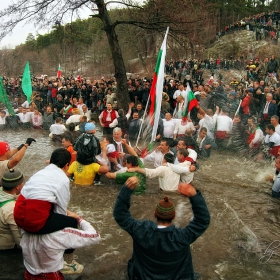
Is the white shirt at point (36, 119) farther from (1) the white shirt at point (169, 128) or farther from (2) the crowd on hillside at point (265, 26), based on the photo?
(2) the crowd on hillside at point (265, 26)

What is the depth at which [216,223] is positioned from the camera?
5082 millimetres

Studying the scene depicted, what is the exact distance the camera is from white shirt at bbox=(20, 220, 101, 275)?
2840mm

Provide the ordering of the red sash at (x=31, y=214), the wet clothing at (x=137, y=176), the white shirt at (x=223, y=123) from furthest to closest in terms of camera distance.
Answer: the white shirt at (x=223, y=123), the wet clothing at (x=137, y=176), the red sash at (x=31, y=214)

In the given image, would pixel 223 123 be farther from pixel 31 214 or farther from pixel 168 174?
pixel 31 214

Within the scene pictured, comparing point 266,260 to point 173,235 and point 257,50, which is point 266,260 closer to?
point 173,235

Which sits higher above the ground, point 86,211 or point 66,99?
point 66,99

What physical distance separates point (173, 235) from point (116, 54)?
11116 millimetres

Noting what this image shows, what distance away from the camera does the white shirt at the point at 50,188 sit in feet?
8.98

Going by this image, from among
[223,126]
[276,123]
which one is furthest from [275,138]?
[223,126]

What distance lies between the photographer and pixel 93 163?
5.75m

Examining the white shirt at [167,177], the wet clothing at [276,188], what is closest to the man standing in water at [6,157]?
the white shirt at [167,177]

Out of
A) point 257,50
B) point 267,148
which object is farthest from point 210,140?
point 257,50

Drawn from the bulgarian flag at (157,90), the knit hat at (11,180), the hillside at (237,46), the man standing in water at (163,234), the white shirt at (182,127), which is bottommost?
the white shirt at (182,127)

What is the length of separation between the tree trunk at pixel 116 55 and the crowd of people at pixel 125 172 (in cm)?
51
